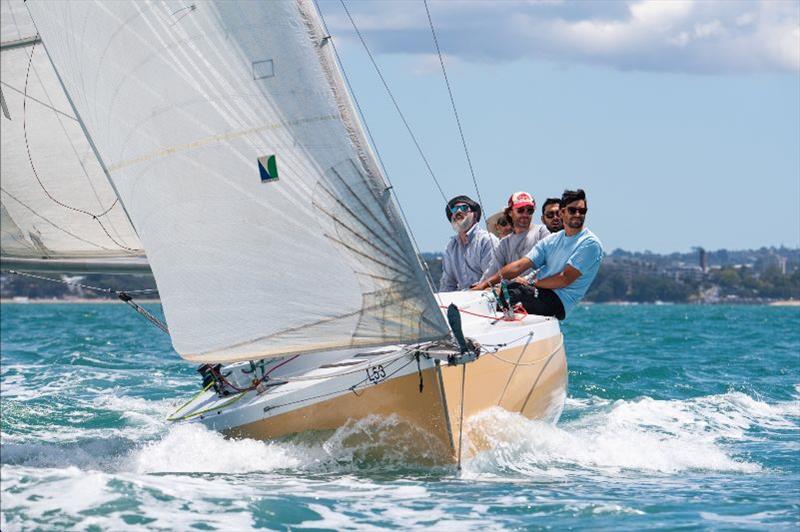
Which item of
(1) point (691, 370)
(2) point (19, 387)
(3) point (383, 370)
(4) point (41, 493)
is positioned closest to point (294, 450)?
(3) point (383, 370)

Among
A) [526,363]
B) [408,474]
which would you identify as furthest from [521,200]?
[408,474]

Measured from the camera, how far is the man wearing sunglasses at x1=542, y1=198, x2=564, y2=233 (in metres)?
13.2

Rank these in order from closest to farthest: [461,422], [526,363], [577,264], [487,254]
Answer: [461,422], [526,363], [577,264], [487,254]

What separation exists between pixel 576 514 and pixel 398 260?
6.96 ft

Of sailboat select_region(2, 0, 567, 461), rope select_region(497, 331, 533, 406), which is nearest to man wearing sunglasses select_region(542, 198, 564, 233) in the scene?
rope select_region(497, 331, 533, 406)

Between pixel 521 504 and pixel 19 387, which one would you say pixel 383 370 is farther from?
pixel 19 387

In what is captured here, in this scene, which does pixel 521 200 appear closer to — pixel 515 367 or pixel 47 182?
pixel 515 367

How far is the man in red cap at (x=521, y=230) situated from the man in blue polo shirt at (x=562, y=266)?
50cm

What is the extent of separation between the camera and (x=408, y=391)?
10.0m

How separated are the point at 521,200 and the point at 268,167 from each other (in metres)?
3.70

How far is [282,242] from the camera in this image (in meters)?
9.58

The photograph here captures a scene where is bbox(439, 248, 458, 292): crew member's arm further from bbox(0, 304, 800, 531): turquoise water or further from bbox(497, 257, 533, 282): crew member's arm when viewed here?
bbox(0, 304, 800, 531): turquoise water

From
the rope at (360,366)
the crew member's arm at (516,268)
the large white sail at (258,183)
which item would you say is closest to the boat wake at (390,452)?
the rope at (360,366)

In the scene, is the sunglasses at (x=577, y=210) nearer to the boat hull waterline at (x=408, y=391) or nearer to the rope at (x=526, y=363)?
the boat hull waterline at (x=408, y=391)
